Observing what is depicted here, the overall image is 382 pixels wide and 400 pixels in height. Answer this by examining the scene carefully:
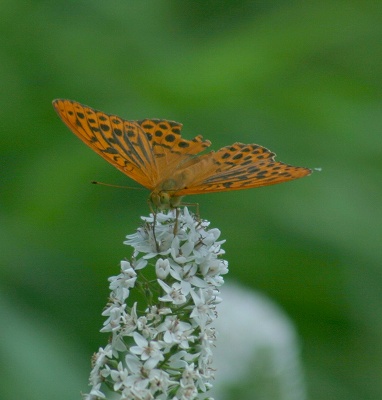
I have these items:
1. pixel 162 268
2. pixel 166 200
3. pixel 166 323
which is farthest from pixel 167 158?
pixel 166 323

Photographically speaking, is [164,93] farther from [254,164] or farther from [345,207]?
[254,164]

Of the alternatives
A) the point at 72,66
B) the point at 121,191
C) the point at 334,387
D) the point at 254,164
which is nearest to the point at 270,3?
the point at 72,66

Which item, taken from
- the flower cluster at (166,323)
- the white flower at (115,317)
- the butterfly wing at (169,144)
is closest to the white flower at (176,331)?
the flower cluster at (166,323)

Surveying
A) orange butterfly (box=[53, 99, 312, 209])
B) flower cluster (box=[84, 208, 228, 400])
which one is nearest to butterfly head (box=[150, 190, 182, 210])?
orange butterfly (box=[53, 99, 312, 209])

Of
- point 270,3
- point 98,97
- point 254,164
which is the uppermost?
point 270,3

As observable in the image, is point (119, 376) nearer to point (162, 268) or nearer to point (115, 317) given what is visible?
point (115, 317)

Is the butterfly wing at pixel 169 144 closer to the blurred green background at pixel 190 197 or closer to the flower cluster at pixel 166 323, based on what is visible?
the flower cluster at pixel 166 323
